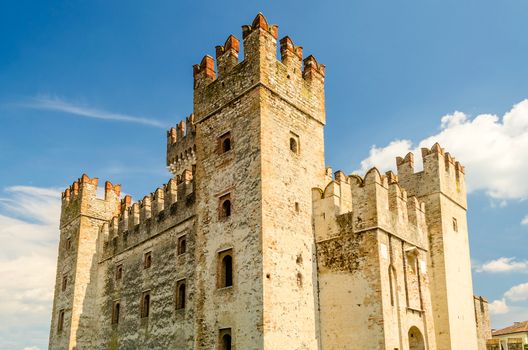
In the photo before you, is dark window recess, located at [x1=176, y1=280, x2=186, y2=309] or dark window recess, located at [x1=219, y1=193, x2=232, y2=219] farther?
dark window recess, located at [x1=176, y1=280, x2=186, y2=309]

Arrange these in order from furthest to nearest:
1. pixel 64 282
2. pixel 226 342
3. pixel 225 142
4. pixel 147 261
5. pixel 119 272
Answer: pixel 64 282
pixel 119 272
pixel 147 261
pixel 225 142
pixel 226 342

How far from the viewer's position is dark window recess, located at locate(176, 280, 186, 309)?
2252 centimetres

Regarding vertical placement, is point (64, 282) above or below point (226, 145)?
below

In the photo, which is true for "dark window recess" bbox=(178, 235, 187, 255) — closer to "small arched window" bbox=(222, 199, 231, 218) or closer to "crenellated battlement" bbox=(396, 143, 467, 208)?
"small arched window" bbox=(222, 199, 231, 218)

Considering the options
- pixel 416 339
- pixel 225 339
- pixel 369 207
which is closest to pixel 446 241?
pixel 416 339

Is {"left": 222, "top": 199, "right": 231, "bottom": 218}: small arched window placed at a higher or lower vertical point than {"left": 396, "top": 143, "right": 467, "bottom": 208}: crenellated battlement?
lower

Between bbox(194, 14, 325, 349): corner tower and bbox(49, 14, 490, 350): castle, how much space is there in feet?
0.19

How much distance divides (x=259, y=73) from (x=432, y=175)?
28.7 ft

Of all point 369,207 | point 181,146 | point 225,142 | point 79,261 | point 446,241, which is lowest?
point 446,241

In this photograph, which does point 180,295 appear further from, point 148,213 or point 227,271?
point 148,213

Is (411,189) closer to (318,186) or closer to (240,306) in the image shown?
(318,186)

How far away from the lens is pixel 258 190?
1878 cm

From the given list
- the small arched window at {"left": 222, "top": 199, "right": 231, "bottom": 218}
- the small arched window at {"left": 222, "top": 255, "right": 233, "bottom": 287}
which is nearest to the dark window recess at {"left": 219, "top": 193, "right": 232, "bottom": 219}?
the small arched window at {"left": 222, "top": 199, "right": 231, "bottom": 218}

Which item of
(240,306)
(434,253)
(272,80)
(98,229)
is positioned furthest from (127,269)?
(434,253)
